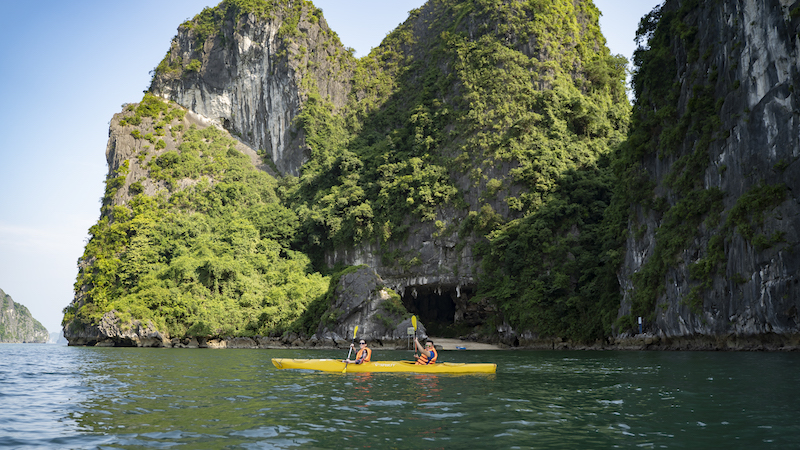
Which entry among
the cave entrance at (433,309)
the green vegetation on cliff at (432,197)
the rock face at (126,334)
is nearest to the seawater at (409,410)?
the green vegetation on cliff at (432,197)

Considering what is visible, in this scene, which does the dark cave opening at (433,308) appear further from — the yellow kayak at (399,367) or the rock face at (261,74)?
the yellow kayak at (399,367)

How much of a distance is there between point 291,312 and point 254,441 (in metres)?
38.0

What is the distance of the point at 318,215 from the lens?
5244cm

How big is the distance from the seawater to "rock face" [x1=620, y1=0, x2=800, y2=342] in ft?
22.2

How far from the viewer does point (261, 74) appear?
67062mm

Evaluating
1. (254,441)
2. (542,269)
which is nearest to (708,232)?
(542,269)

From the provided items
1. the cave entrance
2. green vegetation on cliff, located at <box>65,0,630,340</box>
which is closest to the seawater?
green vegetation on cliff, located at <box>65,0,630,340</box>

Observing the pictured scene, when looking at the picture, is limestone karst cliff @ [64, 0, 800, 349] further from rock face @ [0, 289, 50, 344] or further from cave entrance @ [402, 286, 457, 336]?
rock face @ [0, 289, 50, 344]

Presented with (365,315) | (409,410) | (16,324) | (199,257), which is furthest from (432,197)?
(16,324)

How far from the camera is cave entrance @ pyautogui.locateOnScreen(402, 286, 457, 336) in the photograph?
5175cm

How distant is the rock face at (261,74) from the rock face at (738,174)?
42.9 m

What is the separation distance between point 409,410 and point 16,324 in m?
144

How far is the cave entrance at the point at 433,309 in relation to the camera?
5175cm

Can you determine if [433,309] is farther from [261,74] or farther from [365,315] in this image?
[261,74]
